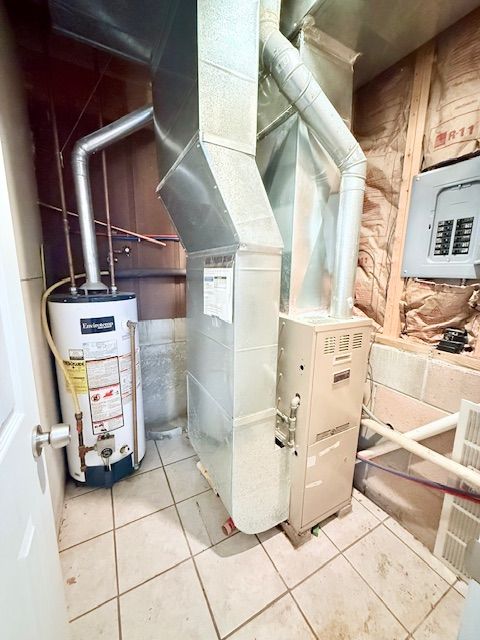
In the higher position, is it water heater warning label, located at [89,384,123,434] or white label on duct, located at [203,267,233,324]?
white label on duct, located at [203,267,233,324]

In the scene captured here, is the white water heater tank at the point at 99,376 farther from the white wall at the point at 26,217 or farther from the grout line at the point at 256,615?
the grout line at the point at 256,615

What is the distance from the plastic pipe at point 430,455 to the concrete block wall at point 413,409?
0.47 ft

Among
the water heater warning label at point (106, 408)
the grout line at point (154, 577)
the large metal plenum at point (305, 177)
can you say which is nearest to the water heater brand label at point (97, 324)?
the water heater warning label at point (106, 408)

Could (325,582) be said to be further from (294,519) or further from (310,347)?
(310,347)

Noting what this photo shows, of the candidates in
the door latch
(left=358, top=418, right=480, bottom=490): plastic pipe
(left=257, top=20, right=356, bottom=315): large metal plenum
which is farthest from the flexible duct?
the door latch

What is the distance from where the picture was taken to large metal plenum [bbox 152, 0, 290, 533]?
0.96m

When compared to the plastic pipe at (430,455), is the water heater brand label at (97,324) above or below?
above

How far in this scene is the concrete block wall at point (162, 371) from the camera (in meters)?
2.19

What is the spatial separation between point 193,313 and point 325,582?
1.55 meters

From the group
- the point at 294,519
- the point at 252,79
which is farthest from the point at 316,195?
the point at 294,519

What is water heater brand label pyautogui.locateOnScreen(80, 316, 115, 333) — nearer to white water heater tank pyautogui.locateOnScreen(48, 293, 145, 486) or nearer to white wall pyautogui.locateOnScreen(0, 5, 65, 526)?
white water heater tank pyautogui.locateOnScreen(48, 293, 145, 486)

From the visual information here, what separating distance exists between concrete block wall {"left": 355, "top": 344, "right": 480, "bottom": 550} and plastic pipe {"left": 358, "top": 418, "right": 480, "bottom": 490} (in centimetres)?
14

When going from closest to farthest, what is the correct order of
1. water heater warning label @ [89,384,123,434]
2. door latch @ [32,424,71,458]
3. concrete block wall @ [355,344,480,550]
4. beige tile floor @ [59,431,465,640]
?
door latch @ [32,424,71,458] < beige tile floor @ [59,431,465,640] < concrete block wall @ [355,344,480,550] < water heater warning label @ [89,384,123,434]

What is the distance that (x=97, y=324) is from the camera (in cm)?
148
